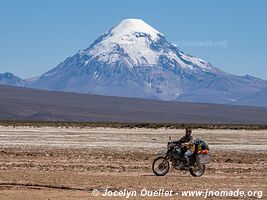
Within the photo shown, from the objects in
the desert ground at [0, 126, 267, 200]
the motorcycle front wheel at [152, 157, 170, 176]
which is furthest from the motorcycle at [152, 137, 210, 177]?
the desert ground at [0, 126, 267, 200]

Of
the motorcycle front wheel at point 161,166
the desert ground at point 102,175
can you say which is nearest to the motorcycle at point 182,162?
the motorcycle front wheel at point 161,166

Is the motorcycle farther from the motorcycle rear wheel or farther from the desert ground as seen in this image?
the desert ground

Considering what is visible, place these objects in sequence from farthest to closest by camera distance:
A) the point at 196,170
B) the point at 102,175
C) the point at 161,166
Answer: the point at 161,166 → the point at 196,170 → the point at 102,175

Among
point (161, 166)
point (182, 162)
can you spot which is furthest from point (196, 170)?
point (161, 166)

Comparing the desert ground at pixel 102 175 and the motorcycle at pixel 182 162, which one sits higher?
the motorcycle at pixel 182 162

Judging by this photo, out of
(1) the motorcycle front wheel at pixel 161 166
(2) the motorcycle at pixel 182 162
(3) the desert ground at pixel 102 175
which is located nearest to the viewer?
(3) the desert ground at pixel 102 175

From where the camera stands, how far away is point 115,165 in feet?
84.1

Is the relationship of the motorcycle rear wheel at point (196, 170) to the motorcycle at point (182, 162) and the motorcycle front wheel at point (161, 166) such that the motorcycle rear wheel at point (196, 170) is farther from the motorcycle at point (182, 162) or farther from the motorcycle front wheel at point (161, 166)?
the motorcycle front wheel at point (161, 166)

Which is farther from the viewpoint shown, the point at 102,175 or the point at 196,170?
the point at 196,170

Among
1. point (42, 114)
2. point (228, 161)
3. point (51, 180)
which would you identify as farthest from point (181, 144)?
point (42, 114)

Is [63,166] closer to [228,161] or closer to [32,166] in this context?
[32,166]

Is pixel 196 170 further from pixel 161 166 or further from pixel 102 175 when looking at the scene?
pixel 102 175

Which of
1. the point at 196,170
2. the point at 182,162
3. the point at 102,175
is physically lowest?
the point at 102,175

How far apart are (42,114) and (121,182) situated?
573 ft
